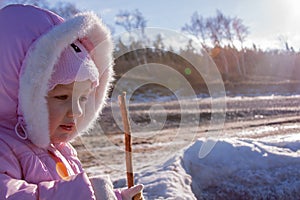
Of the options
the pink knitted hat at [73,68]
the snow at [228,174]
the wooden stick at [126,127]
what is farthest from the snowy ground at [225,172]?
the pink knitted hat at [73,68]

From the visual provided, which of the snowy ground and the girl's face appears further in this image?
the snowy ground

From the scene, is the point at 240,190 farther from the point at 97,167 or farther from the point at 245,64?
the point at 245,64

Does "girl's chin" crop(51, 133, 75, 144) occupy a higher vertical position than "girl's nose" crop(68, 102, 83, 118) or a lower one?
lower

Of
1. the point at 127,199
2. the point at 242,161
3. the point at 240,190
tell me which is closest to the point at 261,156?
the point at 242,161

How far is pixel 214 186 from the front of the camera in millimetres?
4527

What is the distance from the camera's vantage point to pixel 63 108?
156 cm

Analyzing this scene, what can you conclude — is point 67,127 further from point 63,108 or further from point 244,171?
point 244,171

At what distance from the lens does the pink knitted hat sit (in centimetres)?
157

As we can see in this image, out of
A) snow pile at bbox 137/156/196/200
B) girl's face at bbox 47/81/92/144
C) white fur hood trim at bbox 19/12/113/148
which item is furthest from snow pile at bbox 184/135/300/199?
white fur hood trim at bbox 19/12/113/148

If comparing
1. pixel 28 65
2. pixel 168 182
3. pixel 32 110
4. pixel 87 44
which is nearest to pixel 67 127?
pixel 32 110

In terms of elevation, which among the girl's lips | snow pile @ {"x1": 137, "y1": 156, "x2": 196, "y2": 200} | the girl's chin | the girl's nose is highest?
the girl's nose

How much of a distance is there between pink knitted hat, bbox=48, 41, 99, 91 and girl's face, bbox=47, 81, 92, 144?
28mm

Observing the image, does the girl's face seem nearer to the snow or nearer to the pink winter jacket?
the pink winter jacket

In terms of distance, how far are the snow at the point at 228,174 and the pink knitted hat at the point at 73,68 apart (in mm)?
2342
